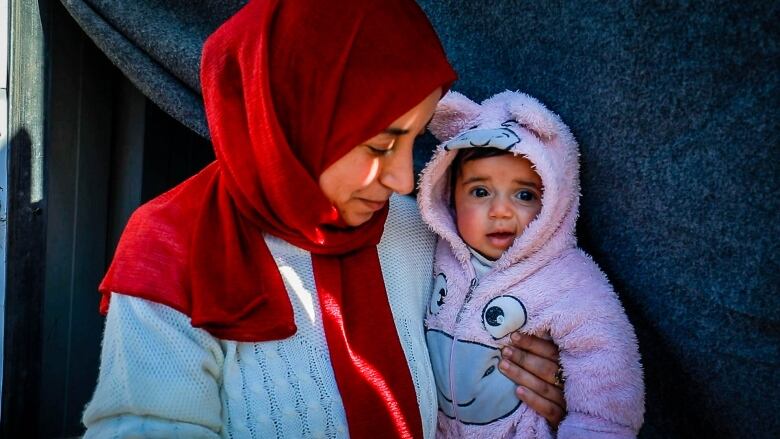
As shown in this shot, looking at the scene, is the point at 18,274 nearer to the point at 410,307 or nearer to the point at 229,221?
the point at 229,221

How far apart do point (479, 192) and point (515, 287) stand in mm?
243

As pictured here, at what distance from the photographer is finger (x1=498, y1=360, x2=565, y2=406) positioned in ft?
4.68

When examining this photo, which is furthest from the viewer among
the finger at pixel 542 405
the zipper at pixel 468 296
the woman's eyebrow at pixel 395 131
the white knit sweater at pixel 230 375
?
the zipper at pixel 468 296

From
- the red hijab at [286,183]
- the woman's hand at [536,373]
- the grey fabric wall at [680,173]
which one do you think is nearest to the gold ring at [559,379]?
the woman's hand at [536,373]

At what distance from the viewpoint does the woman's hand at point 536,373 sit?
1420mm

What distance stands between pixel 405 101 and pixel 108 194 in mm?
1796

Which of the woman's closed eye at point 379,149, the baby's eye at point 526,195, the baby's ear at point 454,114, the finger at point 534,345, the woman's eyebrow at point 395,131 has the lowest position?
the finger at point 534,345

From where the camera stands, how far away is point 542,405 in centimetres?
141

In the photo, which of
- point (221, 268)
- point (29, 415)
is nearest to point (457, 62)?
point (221, 268)

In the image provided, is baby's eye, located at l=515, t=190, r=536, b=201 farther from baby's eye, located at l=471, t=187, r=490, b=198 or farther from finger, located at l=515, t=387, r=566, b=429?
finger, located at l=515, t=387, r=566, b=429

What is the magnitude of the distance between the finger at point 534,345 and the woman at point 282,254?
4 cm

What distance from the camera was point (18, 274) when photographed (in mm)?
2381

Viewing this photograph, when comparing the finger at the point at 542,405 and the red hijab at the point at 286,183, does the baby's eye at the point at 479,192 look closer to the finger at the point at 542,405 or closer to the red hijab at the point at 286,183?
the red hijab at the point at 286,183

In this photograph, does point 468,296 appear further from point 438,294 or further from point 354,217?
point 354,217
